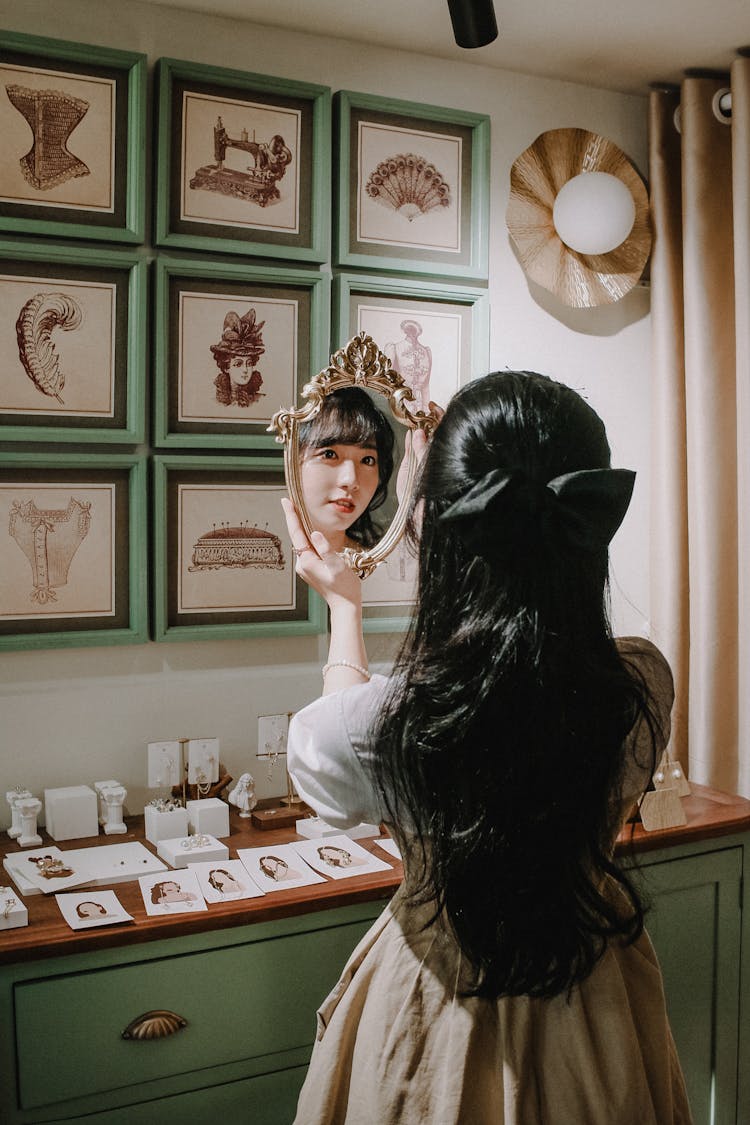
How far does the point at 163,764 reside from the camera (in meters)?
1.85

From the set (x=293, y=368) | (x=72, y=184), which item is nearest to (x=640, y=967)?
(x=293, y=368)

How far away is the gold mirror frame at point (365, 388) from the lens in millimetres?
1694

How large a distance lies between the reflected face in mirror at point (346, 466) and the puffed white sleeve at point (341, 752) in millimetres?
734

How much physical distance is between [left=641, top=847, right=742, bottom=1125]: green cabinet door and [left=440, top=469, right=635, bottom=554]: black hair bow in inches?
43.7

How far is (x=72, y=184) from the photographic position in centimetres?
178

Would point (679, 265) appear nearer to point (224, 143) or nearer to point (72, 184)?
point (224, 143)

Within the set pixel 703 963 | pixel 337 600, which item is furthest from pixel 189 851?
pixel 703 963

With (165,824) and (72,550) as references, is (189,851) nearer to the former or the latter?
(165,824)

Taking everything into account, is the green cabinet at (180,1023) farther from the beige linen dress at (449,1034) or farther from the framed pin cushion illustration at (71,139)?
the framed pin cushion illustration at (71,139)

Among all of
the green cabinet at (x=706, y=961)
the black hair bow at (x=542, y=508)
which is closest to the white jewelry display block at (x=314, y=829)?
the green cabinet at (x=706, y=961)

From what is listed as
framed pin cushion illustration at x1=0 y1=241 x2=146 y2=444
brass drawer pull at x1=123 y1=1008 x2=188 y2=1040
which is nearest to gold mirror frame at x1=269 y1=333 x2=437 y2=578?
framed pin cushion illustration at x1=0 y1=241 x2=146 y2=444

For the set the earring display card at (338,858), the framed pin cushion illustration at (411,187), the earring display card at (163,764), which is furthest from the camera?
the framed pin cushion illustration at (411,187)

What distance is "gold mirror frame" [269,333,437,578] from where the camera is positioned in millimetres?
1694

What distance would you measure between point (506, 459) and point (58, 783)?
1271 mm
